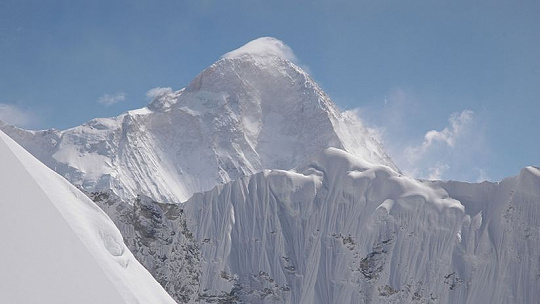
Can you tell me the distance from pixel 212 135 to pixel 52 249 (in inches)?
3709

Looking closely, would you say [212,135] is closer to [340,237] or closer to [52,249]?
[340,237]

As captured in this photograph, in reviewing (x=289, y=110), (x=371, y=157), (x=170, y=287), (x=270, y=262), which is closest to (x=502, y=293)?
(x=270, y=262)

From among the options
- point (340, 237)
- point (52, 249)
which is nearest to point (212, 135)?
point (340, 237)

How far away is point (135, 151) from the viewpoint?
9025 centimetres

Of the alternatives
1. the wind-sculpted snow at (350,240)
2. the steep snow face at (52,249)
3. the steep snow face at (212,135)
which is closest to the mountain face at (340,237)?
the wind-sculpted snow at (350,240)

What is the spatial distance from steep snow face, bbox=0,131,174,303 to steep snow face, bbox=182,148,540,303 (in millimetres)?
51119

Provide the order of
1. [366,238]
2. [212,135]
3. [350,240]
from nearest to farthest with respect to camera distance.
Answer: [366,238] < [350,240] < [212,135]

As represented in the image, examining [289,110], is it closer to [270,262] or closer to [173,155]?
[173,155]

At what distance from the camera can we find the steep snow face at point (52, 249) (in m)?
4.46

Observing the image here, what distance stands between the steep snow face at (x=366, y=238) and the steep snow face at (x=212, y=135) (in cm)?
2482

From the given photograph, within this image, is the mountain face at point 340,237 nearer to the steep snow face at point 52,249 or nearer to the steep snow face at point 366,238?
the steep snow face at point 366,238

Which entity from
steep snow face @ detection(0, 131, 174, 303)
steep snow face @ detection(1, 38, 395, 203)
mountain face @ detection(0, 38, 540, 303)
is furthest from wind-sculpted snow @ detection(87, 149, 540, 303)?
steep snow face @ detection(0, 131, 174, 303)

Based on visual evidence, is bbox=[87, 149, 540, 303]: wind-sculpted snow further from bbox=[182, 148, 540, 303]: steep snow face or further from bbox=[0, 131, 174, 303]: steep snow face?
bbox=[0, 131, 174, 303]: steep snow face

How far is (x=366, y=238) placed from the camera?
57.8m
